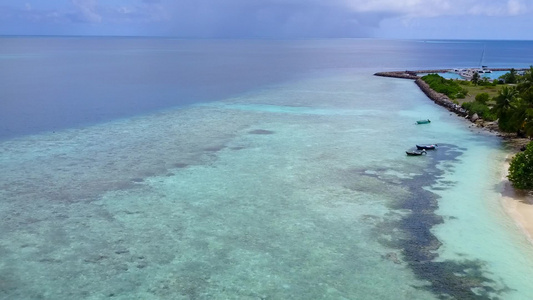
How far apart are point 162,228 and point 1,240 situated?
773 centimetres

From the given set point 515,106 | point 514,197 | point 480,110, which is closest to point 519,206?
point 514,197

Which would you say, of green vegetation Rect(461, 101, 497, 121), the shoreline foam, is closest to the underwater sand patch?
the shoreline foam

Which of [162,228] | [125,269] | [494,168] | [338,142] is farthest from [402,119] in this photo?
[125,269]

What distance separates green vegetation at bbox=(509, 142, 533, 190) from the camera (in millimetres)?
28391

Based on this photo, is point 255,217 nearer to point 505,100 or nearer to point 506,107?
point 505,100

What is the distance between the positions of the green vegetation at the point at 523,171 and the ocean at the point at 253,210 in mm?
1312

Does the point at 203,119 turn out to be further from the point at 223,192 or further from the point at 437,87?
the point at 437,87

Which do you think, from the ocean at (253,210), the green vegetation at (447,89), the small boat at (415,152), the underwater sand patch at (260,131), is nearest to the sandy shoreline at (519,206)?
the ocean at (253,210)

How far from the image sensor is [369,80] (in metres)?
99.8

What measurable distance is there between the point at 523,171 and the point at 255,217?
664 inches

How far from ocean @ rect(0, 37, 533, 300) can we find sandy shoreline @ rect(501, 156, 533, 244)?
A: 41cm

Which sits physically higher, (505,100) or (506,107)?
(505,100)

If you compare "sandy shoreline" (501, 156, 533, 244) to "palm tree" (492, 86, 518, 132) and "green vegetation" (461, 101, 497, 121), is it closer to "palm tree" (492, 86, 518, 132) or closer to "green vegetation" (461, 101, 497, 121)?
"palm tree" (492, 86, 518, 132)

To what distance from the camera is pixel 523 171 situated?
28594 millimetres
